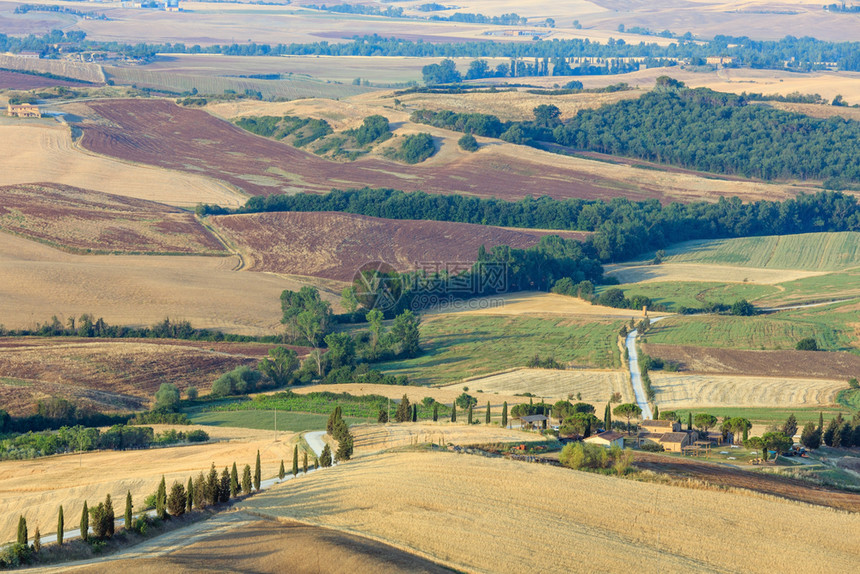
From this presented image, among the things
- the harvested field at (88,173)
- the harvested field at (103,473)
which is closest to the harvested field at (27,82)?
the harvested field at (88,173)

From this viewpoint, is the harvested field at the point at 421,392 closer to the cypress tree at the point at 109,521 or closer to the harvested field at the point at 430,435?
the harvested field at the point at 430,435

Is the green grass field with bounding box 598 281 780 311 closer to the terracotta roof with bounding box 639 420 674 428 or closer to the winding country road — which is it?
the winding country road

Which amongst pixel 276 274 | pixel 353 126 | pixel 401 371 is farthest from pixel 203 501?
pixel 353 126

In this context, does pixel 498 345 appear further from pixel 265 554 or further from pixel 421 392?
pixel 265 554

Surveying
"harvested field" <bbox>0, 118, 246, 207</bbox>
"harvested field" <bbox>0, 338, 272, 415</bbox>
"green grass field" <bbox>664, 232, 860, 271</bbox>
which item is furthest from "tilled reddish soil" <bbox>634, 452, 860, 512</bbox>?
"harvested field" <bbox>0, 118, 246, 207</bbox>

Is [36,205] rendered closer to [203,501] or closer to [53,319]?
[53,319]

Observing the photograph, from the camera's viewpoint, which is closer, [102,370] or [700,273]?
[102,370]

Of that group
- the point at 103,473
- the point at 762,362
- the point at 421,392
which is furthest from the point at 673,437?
the point at 103,473
